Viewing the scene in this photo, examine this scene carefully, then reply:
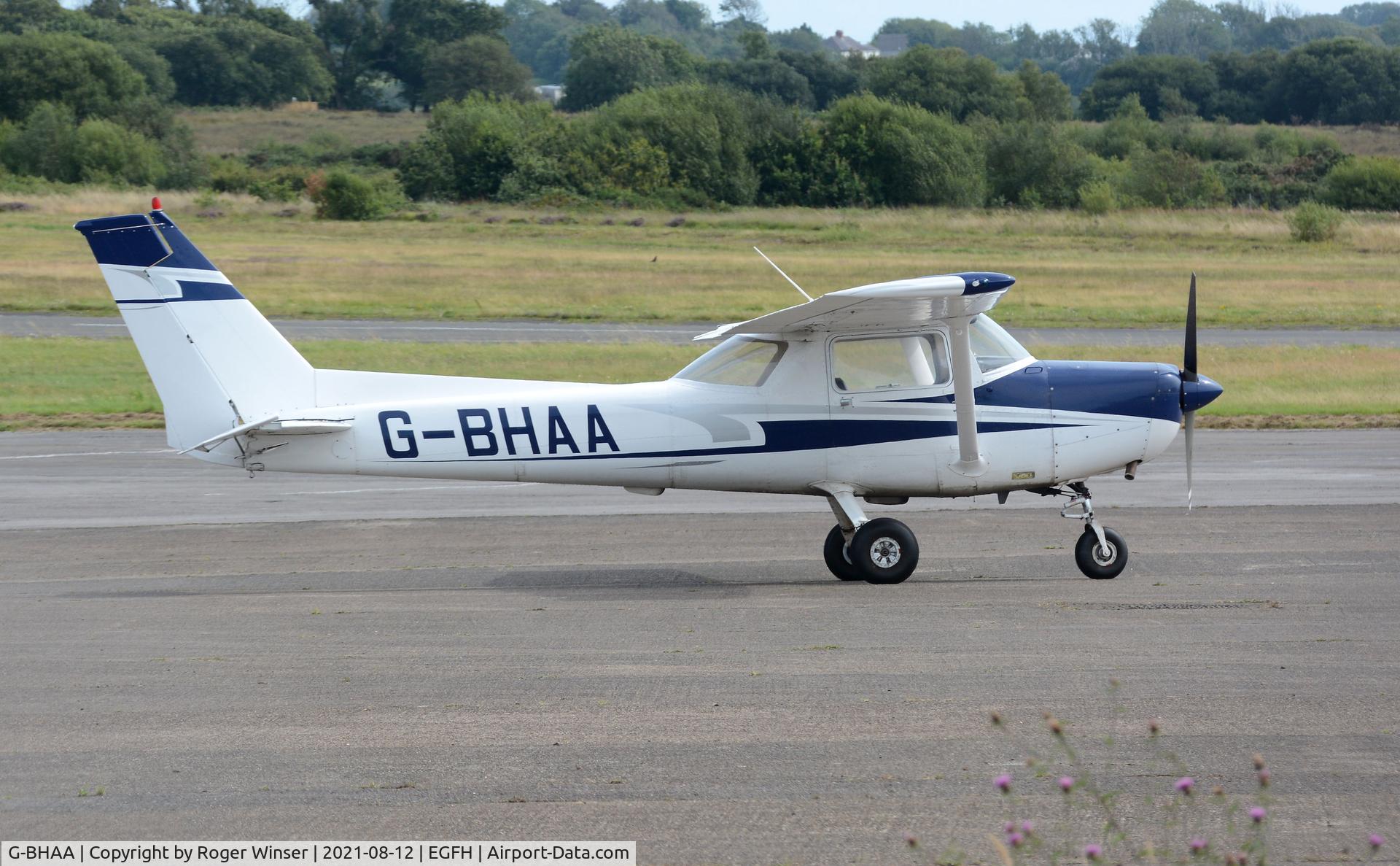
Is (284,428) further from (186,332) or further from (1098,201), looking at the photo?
(1098,201)

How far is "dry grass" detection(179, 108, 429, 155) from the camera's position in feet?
308

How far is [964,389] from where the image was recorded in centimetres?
1048

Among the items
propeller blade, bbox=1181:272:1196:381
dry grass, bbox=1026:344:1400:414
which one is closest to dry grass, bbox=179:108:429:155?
dry grass, bbox=1026:344:1400:414

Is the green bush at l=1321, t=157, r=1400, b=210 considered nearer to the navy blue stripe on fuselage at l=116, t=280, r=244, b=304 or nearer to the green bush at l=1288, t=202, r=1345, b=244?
the green bush at l=1288, t=202, r=1345, b=244

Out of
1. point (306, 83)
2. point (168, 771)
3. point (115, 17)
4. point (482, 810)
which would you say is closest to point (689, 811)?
point (482, 810)

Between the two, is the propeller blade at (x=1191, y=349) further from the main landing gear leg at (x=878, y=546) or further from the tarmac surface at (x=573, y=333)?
the tarmac surface at (x=573, y=333)

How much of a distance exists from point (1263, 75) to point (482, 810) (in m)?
131

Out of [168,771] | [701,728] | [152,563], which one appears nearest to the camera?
[168,771]

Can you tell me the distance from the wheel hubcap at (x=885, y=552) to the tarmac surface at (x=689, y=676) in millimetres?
247

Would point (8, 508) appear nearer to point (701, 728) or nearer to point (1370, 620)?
point (701, 728)

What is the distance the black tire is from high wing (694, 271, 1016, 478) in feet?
3.54

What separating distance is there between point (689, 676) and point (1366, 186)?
206 ft

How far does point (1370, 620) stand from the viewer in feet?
30.7

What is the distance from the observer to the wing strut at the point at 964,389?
34.3 ft
